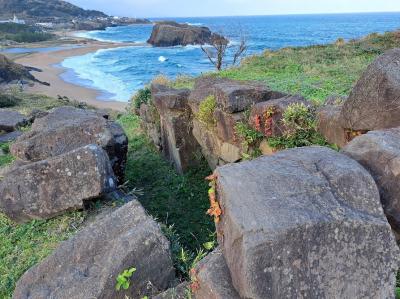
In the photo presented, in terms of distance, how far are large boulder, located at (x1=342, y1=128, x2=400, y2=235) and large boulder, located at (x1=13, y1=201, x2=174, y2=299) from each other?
241 centimetres

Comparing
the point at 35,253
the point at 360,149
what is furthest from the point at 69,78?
the point at 360,149

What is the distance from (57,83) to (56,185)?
35.2 m

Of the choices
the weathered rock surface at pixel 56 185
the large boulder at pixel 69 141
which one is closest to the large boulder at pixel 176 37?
the large boulder at pixel 69 141

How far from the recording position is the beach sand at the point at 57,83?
30.8m

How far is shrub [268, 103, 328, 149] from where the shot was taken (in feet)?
23.0

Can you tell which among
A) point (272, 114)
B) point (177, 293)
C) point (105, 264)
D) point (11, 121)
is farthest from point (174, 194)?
point (11, 121)

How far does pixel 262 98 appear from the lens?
340 inches

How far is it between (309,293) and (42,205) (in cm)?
477

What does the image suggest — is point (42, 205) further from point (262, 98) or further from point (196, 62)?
point (196, 62)

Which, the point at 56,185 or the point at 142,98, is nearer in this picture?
the point at 56,185

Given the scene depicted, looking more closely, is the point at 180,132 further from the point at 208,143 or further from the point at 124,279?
the point at 124,279

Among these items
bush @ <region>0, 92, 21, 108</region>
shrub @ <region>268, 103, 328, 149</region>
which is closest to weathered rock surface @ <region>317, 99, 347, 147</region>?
shrub @ <region>268, 103, 328, 149</region>

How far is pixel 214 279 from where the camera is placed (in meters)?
3.88

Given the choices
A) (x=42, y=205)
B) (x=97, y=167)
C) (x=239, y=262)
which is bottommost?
(x=42, y=205)
